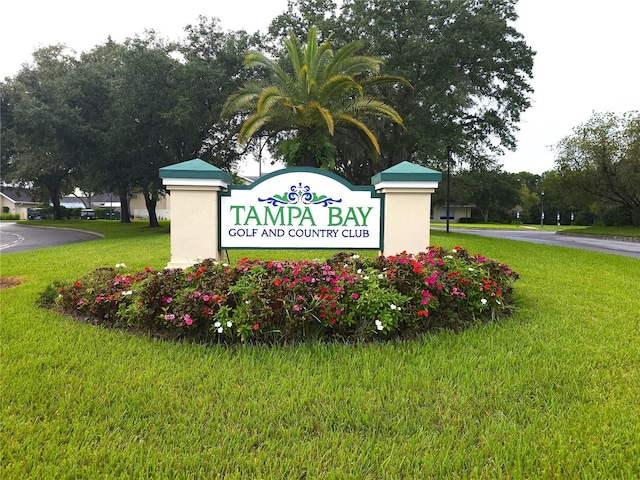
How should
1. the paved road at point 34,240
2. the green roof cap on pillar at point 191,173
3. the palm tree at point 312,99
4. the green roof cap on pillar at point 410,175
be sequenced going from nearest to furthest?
1. the green roof cap on pillar at point 191,173
2. the green roof cap on pillar at point 410,175
3. the palm tree at point 312,99
4. the paved road at point 34,240

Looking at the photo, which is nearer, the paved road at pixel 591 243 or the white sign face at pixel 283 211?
the white sign face at pixel 283 211

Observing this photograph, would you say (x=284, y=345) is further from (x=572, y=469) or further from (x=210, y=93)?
(x=210, y=93)

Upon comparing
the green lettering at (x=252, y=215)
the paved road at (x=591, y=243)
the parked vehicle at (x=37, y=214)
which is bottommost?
the paved road at (x=591, y=243)

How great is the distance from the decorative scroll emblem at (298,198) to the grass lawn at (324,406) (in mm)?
2524

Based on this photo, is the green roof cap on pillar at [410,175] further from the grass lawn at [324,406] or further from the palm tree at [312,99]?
the palm tree at [312,99]

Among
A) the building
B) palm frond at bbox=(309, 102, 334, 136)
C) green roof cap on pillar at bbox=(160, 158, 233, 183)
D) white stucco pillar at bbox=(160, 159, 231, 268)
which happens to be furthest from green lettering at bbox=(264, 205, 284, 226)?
the building

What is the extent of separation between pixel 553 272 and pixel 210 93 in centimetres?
1538

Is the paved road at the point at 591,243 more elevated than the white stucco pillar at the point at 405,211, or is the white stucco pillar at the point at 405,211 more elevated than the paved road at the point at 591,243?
the white stucco pillar at the point at 405,211

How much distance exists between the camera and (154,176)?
795 inches

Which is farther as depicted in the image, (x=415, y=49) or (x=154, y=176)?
(x=154, y=176)

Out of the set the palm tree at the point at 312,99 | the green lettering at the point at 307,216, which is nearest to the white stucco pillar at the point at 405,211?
the green lettering at the point at 307,216

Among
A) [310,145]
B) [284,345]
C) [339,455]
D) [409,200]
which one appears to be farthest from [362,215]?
[310,145]

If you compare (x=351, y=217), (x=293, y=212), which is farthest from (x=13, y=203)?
(x=351, y=217)

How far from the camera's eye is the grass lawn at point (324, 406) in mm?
2012
